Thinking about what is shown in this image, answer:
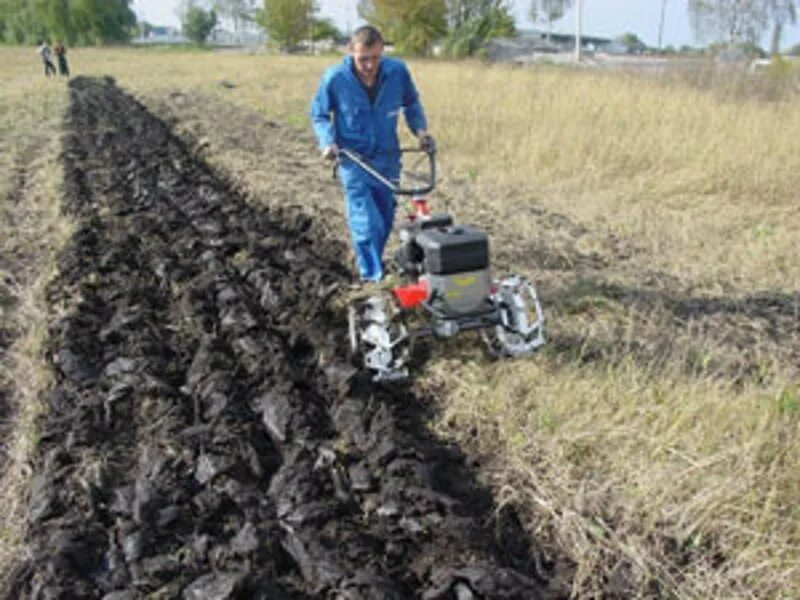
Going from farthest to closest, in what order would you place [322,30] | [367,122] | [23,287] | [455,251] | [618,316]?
[322,30] < [23,287] < [618,316] < [367,122] < [455,251]

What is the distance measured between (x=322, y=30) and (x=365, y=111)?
59.3 m

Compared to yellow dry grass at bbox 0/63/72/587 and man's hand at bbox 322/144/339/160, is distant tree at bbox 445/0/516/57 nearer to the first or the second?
yellow dry grass at bbox 0/63/72/587

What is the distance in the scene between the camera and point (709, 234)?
6.67 m

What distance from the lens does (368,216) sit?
481cm

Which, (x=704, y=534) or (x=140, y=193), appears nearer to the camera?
(x=704, y=534)

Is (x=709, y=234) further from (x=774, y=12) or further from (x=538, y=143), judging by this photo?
(x=774, y=12)

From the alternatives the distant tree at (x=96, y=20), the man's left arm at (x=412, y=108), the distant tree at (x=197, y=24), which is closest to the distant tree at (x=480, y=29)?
the man's left arm at (x=412, y=108)

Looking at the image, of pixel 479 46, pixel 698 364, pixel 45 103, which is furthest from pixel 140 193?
pixel 479 46

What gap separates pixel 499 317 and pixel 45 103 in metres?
15.7

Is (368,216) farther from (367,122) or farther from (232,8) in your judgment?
(232,8)

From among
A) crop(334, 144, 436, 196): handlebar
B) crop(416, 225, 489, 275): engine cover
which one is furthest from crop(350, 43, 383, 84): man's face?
crop(416, 225, 489, 275): engine cover

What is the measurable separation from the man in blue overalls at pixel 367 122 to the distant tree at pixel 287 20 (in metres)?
56.8

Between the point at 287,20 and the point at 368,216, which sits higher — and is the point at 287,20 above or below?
above

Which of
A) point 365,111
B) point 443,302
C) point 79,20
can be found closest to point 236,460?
point 443,302
